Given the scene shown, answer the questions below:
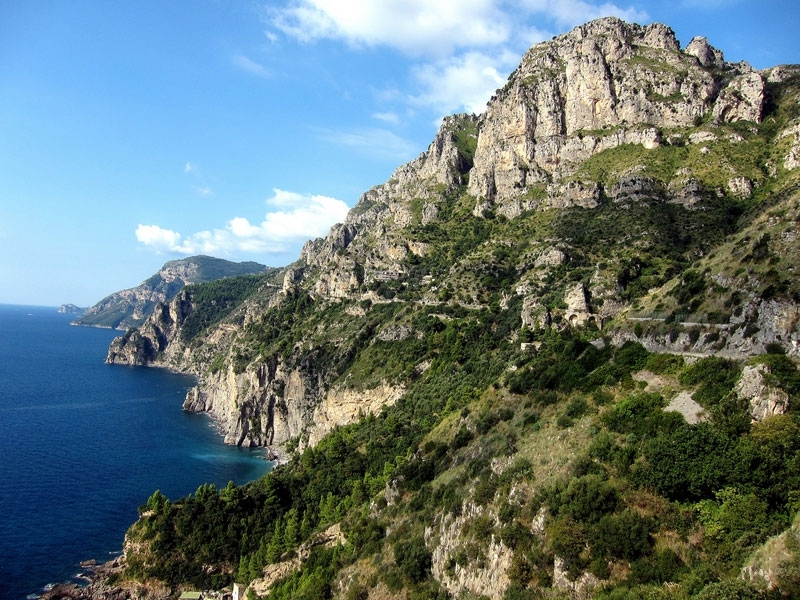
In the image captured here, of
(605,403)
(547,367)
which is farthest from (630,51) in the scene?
(605,403)

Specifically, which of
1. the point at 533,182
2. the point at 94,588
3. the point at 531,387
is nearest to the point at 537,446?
the point at 531,387

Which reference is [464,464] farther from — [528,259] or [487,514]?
[528,259]

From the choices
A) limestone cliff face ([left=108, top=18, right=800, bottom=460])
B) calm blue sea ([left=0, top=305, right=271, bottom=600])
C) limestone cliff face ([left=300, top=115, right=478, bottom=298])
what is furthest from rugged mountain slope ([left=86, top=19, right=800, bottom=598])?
calm blue sea ([left=0, top=305, right=271, bottom=600])

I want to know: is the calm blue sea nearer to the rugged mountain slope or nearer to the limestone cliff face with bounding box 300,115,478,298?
the rugged mountain slope

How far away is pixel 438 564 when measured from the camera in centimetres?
3247

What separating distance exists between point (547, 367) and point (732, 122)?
80.5m

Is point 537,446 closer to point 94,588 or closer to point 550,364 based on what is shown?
point 550,364

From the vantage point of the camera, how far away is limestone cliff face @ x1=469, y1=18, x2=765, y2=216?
102 meters

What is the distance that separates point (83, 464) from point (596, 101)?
11627 centimetres

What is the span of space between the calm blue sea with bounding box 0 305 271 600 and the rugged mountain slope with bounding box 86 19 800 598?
28.1ft

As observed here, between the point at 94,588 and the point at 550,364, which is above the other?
the point at 550,364

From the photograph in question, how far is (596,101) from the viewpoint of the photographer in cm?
11206

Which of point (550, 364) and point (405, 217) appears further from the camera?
point (405, 217)

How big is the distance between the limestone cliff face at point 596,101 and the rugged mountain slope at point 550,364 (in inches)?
21.5
